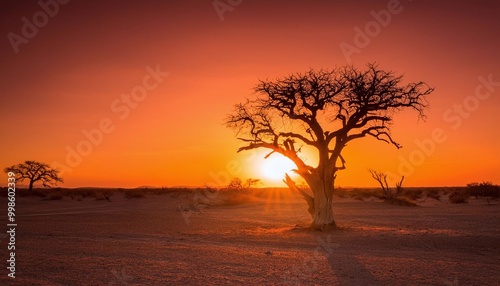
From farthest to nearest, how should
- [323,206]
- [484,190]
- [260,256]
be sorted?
[484,190] < [323,206] < [260,256]

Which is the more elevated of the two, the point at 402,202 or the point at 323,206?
the point at 323,206

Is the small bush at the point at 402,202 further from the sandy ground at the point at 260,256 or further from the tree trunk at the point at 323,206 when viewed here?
the tree trunk at the point at 323,206

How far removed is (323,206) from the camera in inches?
763

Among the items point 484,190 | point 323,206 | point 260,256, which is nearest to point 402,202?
point 484,190

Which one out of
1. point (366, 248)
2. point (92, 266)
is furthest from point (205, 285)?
point (366, 248)

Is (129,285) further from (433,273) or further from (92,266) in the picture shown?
(433,273)

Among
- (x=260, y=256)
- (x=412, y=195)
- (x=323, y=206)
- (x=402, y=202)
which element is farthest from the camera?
(x=412, y=195)

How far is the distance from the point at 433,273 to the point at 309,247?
519 cm

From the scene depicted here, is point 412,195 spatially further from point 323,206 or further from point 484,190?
point 323,206

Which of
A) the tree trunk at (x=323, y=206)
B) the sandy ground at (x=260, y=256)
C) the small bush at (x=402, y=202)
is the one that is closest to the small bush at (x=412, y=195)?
the small bush at (x=402, y=202)

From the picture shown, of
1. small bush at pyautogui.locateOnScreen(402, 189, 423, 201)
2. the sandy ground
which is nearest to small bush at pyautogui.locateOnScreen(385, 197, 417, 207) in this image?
small bush at pyautogui.locateOnScreen(402, 189, 423, 201)

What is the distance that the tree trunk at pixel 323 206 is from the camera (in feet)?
63.3

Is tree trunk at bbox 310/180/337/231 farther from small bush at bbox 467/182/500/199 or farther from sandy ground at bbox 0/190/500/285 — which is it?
small bush at bbox 467/182/500/199

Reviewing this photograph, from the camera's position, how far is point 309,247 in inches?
574
